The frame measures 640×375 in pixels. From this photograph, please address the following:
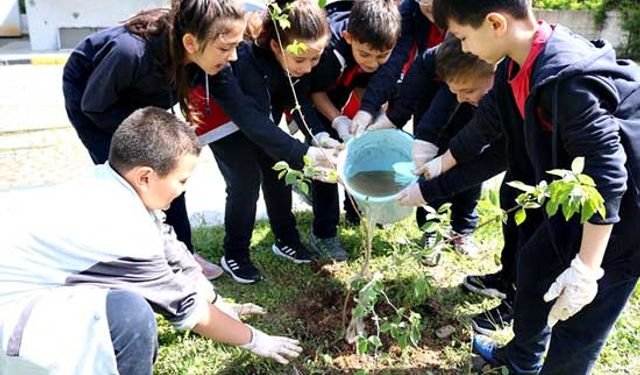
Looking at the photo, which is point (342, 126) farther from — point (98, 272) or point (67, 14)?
point (67, 14)

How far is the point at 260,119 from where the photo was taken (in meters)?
2.38

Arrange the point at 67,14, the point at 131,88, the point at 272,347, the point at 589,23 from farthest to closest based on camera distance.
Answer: the point at 589,23
the point at 67,14
the point at 131,88
the point at 272,347

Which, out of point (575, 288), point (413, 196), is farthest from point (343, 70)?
point (575, 288)

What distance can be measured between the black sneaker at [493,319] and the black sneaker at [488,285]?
0.09 m

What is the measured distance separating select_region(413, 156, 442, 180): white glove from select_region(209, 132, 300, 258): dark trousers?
709mm

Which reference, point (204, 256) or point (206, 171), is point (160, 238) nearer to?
point (204, 256)

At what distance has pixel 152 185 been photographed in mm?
1698

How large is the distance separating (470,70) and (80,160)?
3.28 m

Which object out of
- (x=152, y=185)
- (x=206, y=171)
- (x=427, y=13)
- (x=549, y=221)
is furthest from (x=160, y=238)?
(x=206, y=171)

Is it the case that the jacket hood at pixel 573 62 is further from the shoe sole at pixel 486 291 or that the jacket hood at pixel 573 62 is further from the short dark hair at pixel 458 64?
the shoe sole at pixel 486 291

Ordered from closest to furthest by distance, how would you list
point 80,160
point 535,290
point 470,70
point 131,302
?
1. point 131,302
2. point 535,290
3. point 470,70
4. point 80,160

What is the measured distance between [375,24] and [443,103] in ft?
1.37

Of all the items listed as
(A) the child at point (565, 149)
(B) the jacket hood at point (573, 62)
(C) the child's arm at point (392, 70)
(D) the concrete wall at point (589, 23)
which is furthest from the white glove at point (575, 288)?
(D) the concrete wall at point (589, 23)

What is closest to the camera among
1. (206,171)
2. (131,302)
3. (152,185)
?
(131,302)
